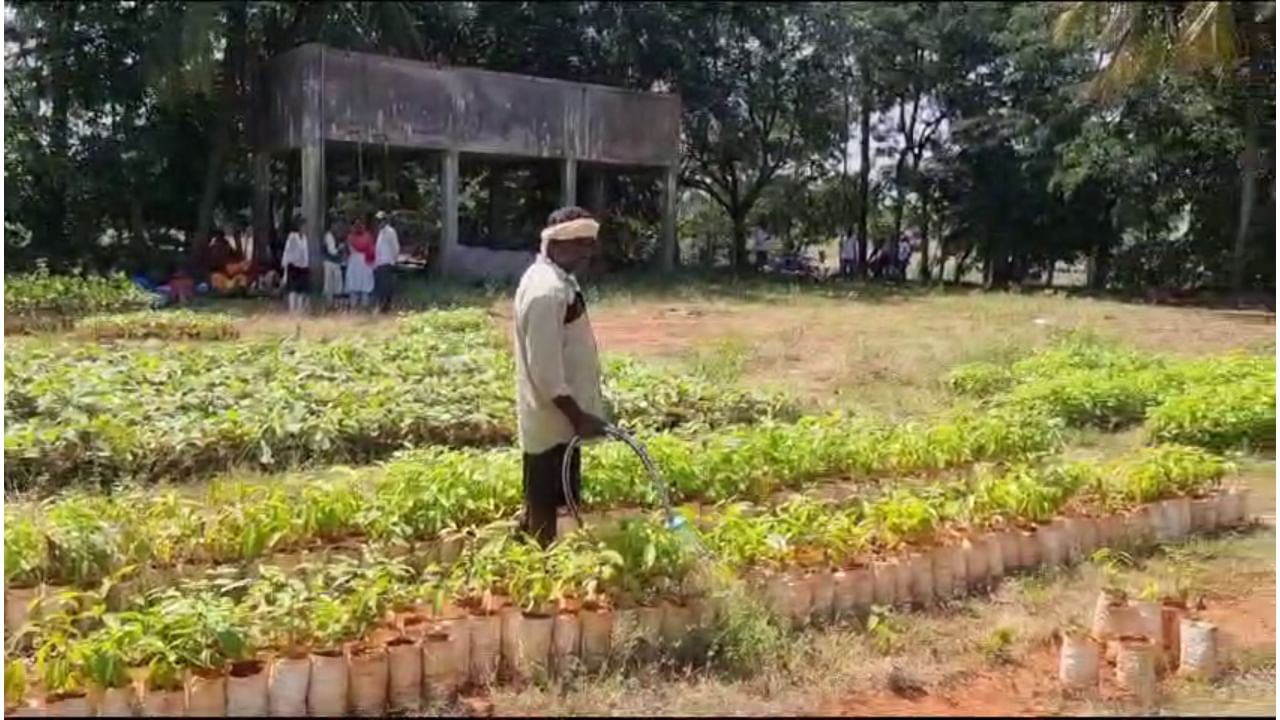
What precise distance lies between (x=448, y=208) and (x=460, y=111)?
1.71 meters

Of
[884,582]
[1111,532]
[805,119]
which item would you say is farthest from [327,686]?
[805,119]

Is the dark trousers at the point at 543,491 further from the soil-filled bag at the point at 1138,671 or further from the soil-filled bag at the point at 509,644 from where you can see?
the soil-filled bag at the point at 1138,671

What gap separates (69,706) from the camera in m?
3.54

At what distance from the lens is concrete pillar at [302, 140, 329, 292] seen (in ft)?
67.5

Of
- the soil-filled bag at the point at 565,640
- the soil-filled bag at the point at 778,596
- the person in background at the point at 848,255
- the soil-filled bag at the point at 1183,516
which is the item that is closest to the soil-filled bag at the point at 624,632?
the soil-filled bag at the point at 565,640

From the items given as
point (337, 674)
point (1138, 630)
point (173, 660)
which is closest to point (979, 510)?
point (1138, 630)

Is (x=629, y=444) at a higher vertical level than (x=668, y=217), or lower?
lower

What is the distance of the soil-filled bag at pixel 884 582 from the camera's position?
4.95 metres

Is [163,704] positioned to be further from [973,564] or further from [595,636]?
[973,564]

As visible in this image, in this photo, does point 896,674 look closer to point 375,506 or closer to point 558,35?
point 375,506

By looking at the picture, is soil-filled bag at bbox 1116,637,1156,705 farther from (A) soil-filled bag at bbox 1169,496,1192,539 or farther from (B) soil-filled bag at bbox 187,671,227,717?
(B) soil-filled bag at bbox 187,671,227,717

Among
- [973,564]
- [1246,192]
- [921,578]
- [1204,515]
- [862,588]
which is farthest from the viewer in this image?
[1246,192]

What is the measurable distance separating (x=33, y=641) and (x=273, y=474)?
125 inches

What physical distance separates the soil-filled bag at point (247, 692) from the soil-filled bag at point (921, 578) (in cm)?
257
